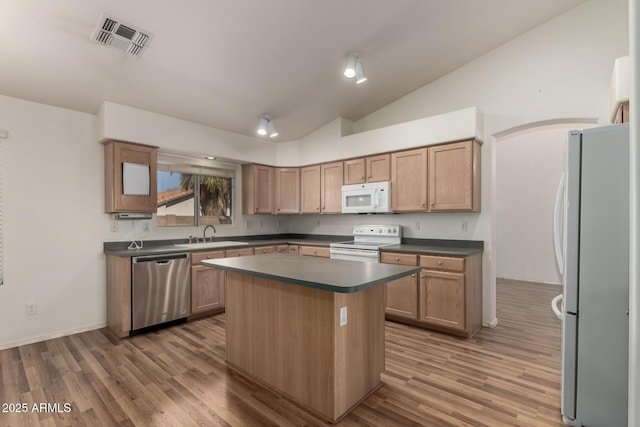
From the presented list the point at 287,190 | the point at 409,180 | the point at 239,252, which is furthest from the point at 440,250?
the point at 287,190

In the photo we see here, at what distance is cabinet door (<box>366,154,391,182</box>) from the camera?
14.6 feet

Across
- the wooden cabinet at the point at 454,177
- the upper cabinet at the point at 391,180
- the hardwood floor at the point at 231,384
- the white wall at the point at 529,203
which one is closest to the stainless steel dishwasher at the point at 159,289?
the hardwood floor at the point at 231,384

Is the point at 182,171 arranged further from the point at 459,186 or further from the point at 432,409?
the point at 432,409

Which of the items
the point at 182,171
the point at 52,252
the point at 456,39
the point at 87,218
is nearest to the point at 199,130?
the point at 182,171

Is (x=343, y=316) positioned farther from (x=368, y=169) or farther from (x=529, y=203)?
(x=529, y=203)

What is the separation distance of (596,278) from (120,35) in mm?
4034

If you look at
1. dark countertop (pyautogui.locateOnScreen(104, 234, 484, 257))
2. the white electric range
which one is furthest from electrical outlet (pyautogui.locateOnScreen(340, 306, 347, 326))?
the white electric range

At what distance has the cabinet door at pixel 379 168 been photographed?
14.6ft

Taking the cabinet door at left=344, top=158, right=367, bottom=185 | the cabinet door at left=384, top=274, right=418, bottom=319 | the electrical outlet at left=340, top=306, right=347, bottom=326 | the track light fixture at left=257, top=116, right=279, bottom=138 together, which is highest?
the track light fixture at left=257, top=116, right=279, bottom=138

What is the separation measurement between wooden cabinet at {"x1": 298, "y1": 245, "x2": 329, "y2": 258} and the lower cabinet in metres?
1.11

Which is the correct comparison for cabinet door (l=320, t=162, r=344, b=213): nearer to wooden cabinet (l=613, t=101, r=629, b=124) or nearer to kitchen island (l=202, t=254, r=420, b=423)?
kitchen island (l=202, t=254, r=420, b=423)

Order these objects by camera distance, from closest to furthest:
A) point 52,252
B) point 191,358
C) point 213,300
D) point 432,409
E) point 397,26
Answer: point 432,409, point 191,358, point 397,26, point 52,252, point 213,300

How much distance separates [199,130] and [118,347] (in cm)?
290

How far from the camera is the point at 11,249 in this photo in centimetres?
330
